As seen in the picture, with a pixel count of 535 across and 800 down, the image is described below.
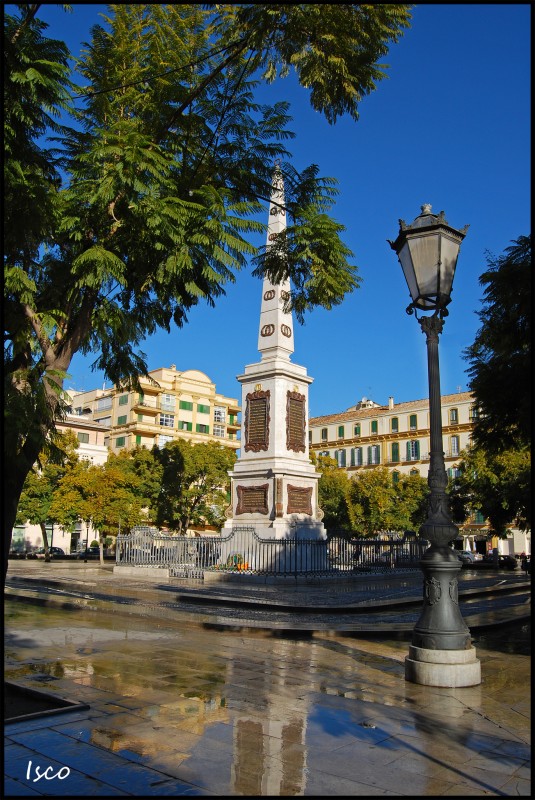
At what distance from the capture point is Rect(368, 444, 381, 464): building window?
74.3 meters

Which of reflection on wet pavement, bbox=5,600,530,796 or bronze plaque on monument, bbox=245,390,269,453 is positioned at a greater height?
bronze plaque on monument, bbox=245,390,269,453

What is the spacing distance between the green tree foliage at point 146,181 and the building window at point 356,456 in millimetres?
70715

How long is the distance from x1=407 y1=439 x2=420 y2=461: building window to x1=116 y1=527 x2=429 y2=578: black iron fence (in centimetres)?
3922

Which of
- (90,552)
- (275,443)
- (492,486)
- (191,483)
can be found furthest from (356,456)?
(275,443)

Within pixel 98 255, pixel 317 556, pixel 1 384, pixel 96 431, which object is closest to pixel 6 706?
pixel 1 384

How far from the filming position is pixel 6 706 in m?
5.96

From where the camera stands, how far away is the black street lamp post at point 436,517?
7184mm

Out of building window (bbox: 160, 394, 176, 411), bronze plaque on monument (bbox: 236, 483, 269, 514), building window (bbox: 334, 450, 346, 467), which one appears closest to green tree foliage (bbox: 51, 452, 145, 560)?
bronze plaque on monument (bbox: 236, 483, 269, 514)

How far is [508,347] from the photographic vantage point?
10203mm

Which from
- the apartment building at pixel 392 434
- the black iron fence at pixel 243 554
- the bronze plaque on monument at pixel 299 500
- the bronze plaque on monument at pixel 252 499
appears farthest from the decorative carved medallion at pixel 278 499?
the apartment building at pixel 392 434

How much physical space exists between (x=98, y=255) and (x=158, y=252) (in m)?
→ 0.91

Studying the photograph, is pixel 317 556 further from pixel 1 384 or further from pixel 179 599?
pixel 1 384

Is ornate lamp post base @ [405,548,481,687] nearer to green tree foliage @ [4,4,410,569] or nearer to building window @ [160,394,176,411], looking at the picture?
green tree foliage @ [4,4,410,569]

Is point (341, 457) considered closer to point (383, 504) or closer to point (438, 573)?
point (383, 504)
